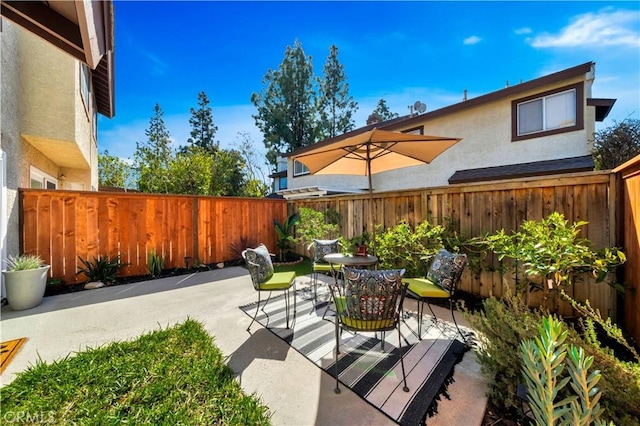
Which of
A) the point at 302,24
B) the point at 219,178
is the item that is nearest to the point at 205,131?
the point at 219,178

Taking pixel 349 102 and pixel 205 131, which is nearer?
pixel 349 102

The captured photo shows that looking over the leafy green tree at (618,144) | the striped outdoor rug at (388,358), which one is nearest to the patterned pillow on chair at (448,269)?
the striped outdoor rug at (388,358)

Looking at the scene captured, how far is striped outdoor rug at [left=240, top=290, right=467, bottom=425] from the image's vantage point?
7.21ft

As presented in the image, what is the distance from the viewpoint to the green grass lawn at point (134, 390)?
2002 millimetres

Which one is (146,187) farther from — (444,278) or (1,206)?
(444,278)

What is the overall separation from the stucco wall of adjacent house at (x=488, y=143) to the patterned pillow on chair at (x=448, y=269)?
6873 millimetres

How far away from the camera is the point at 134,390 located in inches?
91.0

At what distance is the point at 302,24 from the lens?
27.8 feet

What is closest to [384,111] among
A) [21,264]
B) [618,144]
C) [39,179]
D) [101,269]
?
[618,144]

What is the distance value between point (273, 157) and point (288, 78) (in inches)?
284

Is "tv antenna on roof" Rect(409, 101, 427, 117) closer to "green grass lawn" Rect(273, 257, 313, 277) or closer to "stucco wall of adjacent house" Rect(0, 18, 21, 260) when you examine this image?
"green grass lawn" Rect(273, 257, 313, 277)

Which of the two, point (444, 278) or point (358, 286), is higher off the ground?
point (358, 286)

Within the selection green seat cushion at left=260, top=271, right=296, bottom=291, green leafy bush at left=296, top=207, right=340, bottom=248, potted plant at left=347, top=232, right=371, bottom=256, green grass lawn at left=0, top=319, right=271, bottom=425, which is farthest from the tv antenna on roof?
green grass lawn at left=0, top=319, right=271, bottom=425

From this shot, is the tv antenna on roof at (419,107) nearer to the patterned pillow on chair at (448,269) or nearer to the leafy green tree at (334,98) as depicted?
the patterned pillow on chair at (448,269)
